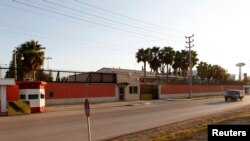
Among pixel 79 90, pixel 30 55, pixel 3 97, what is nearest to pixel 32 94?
pixel 3 97

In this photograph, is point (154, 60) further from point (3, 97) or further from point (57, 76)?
point (3, 97)

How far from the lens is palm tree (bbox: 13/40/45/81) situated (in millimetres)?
48469

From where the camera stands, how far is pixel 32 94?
108 ft

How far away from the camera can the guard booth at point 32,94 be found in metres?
32.6

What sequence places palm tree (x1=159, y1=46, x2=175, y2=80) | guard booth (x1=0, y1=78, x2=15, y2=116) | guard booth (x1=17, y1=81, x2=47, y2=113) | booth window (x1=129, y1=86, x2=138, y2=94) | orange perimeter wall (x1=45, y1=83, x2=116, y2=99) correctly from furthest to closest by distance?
Answer: palm tree (x1=159, y1=46, x2=175, y2=80)
booth window (x1=129, y1=86, x2=138, y2=94)
orange perimeter wall (x1=45, y1=83, x2=116, y2=99)
guard booth (x1=17, y1=81, x2=47, y2=113)
guard booth (x1=0, y1=78, x2=15, y2=116)

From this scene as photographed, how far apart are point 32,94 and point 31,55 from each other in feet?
54.6

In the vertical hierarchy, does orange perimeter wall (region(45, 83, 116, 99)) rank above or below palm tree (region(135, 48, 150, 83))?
below

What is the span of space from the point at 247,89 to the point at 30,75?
78.3 m

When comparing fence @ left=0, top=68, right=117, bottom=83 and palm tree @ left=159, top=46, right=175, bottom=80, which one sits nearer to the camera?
fence @ left=0, top=68, right=117, bottom=83

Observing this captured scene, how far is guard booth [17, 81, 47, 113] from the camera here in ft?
107

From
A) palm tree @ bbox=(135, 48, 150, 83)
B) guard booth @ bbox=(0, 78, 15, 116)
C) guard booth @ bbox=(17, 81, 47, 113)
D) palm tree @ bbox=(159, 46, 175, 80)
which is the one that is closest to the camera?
guard booth @ bbox=(0, 78, 15, 116)

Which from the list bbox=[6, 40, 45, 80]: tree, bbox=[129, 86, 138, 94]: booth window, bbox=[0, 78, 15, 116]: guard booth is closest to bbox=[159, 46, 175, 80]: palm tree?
bbox=[129, 86, 138, 94]: booth window

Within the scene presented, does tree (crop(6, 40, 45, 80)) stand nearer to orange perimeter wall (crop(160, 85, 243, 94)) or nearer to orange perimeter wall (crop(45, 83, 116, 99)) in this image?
orange perimeter wall (crop(45, 83, 116, 99))

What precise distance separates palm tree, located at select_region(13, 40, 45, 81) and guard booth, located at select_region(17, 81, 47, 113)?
49.3ft
